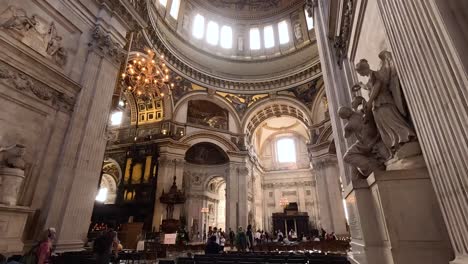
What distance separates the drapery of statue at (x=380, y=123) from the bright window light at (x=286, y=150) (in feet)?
74.9

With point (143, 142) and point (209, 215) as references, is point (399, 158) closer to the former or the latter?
point (143, 142)

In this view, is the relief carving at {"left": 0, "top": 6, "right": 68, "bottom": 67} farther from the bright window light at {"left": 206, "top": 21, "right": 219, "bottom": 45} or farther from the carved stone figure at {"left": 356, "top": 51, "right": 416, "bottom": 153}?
the bright window light at {"left": 206, "top": 21, "right": 219, "bottom": 45}

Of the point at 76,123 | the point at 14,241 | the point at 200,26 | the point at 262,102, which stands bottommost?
the point at 14,241

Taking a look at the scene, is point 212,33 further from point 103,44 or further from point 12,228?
point 12,228

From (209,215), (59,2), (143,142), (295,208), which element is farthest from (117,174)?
(295,208)

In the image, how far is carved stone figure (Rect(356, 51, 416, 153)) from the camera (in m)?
2.64

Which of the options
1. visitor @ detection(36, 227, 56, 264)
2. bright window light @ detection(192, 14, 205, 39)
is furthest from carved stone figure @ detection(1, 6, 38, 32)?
bright window light @ detection(192, 14, 205, 39)

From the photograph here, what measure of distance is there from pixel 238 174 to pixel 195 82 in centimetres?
721

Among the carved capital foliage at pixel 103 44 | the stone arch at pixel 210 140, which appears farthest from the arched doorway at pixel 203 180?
the carved capital foliage at pixel 103 44

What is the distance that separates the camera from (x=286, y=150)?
25969 mm

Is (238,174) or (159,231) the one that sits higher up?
(238,174)

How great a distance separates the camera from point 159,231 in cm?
1314

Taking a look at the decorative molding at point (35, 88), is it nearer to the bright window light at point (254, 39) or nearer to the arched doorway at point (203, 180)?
the arched doorway at point (203, 180)

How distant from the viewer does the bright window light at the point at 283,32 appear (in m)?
20.6
